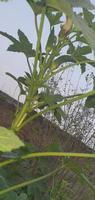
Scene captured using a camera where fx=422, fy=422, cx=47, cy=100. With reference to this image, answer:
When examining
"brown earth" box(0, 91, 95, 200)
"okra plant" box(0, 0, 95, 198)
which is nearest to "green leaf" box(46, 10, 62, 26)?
"okra plant" box(0, 0, 95, 198)

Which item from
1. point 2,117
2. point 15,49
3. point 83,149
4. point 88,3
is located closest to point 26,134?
point 2,117

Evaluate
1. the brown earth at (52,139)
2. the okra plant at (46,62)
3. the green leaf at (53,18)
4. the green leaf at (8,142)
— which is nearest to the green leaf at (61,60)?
the okra plant at (46,62)

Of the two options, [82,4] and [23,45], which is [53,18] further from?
[82,4]

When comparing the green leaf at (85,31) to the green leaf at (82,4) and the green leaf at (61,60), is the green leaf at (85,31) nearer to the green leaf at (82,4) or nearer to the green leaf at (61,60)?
the green leaf at (82,4)

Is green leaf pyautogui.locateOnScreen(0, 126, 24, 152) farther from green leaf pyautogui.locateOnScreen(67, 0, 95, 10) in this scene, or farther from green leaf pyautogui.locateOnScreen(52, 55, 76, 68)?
green leaf pyautogui.locateOnScreen(52, 55, 76, 68)

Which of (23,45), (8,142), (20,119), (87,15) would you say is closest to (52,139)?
(23,45)

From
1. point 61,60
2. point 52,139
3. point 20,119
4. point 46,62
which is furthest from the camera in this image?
point 52,139

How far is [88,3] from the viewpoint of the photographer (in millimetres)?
502

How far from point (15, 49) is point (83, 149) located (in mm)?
3024

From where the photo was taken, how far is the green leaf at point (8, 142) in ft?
1.61

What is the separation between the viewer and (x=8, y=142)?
513 millimetres

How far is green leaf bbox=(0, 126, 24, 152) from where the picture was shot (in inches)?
19.4

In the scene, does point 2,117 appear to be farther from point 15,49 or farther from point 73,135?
point 15,49

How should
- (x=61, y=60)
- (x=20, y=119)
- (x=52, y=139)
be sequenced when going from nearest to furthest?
(x=20, y=119), (x=61, y=60), (x=52, y=139)
